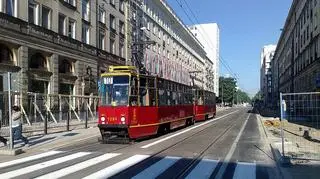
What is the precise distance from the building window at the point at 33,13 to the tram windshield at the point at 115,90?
14142mm

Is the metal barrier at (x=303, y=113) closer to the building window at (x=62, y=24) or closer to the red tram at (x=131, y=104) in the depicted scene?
the red tram at (x=131, y=104)

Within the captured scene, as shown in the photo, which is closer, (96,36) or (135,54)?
(96,36)

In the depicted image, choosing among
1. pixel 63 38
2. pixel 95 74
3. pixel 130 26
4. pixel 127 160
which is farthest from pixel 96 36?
pixel 127 160

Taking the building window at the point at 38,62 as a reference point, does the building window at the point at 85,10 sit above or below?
above

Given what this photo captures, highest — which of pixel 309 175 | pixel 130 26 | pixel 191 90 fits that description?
pixel 130 26

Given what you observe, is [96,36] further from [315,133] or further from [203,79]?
[203,79]

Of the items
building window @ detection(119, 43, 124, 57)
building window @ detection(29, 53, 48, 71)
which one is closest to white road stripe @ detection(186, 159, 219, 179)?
building window @ detection(29, 53, 48, 71)

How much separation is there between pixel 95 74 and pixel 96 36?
11.7 ft

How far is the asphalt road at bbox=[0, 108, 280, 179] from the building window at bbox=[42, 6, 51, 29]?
18075 millimetres

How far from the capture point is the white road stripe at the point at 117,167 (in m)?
11.3

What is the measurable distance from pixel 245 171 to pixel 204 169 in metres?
1.06

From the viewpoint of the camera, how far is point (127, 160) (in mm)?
14188

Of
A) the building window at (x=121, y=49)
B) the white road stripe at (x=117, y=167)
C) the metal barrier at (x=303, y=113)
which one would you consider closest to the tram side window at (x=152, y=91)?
the metal barrier at (x=303, y=113)

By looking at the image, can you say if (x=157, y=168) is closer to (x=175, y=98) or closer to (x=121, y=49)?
(x=175, y=98)
